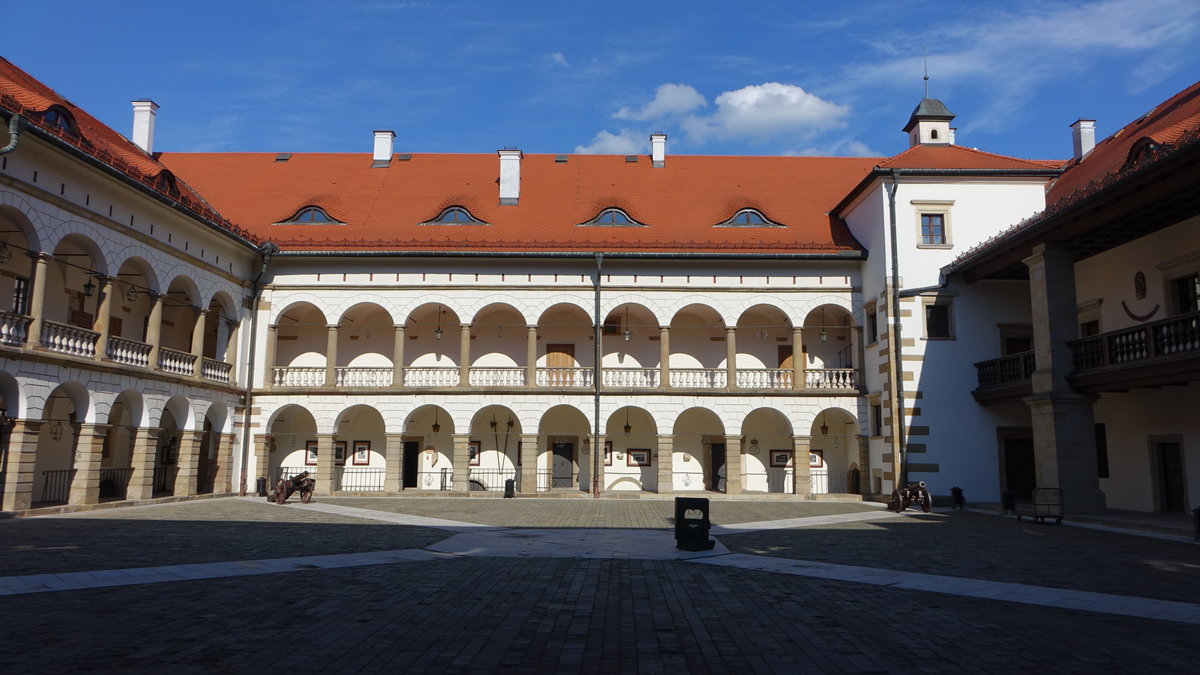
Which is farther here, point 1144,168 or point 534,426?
point 534,426

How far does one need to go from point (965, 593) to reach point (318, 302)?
24.1 meters

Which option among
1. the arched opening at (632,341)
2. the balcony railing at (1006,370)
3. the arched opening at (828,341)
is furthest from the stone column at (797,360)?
the balcony railing at (1006,370)

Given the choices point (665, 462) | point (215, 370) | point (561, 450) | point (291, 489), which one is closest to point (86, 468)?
point (291, 489)

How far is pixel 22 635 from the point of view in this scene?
7.05 metres

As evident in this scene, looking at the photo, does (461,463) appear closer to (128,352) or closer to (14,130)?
(128,352)

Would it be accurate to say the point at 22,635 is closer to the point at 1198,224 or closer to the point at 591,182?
the point at 1198,224

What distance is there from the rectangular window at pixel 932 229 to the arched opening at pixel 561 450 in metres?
13.0

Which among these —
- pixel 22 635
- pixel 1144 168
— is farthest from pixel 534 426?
pixel 22 635

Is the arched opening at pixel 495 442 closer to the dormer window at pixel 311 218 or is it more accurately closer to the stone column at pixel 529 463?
the stone column at pixel 529 463

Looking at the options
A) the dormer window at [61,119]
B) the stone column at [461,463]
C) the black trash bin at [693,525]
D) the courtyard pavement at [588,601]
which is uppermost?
the dormer window at [61,119]

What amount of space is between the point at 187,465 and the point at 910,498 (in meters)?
20.7

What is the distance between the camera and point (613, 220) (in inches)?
1188

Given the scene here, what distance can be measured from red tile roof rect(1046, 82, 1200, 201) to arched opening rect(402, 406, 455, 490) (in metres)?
20.8

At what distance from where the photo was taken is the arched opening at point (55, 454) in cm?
2289
